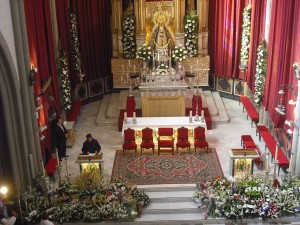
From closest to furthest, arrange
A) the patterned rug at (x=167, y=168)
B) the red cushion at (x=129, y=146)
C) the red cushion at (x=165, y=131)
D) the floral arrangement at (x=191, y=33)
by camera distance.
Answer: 1. the patterned rug at (x=167, y=168)
2. the red cushion at (x=129, y=146)
3. the red cushion at (x=165, y=131)
4. the floral arrangement at (x=191, y=33)

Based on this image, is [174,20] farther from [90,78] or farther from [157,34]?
[90,78]

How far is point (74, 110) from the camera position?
20406 millimetres

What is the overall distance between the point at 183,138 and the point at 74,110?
5.39 meters

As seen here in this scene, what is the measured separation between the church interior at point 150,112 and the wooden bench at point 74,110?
0.07m

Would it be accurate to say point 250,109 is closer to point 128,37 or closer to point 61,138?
point 128,37

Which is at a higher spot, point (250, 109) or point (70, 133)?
point (250, 109)

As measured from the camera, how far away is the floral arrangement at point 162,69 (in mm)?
20703

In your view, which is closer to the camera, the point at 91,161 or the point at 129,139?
the point at 91,161

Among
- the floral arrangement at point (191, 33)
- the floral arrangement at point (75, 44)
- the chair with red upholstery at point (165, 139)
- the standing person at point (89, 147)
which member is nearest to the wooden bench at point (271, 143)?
the chair with red upholstery at point (165, 139)

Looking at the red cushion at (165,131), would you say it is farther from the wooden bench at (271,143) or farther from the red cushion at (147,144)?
the wooden bench at (271,143)

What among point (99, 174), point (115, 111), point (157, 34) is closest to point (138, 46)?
point (157, 34)

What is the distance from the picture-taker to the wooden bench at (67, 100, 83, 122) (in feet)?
64.4

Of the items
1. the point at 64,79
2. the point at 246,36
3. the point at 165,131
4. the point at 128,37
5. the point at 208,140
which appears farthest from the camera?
the point at 128,37

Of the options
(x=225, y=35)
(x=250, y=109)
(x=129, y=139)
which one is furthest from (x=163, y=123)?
(x=225, y=35)
